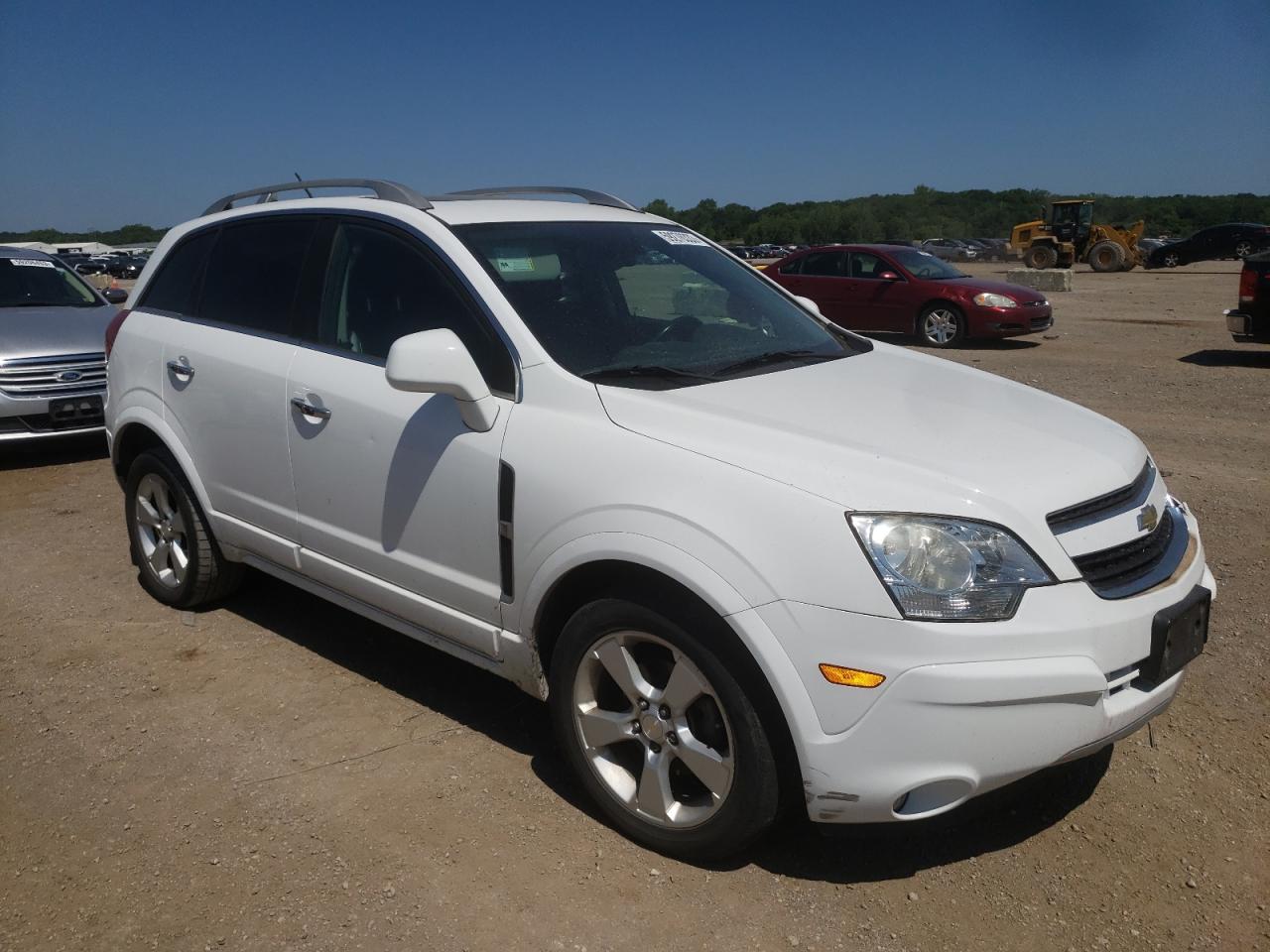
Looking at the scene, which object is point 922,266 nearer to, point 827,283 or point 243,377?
point 827,283

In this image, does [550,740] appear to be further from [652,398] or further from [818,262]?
[818,262]

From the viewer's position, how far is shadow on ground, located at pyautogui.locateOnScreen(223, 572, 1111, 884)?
285cm

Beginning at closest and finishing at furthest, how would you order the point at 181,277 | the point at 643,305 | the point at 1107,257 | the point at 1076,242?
the point at 643,305 → the point at 181,277 → the point at 1107,257 → the point at 1076,242

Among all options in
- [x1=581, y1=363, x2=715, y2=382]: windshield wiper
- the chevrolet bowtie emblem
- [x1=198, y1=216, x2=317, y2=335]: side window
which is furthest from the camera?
[x1=198, y1=216, x2=317, y2=335]: side window

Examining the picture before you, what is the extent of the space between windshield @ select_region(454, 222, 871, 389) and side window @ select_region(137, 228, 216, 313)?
5.51 feet

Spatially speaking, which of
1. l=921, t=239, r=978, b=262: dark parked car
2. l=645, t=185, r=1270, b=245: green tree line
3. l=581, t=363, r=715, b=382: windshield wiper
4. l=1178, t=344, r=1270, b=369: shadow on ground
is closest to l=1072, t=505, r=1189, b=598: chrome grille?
l=581, t=363, r=715, b=382: windshield wiper

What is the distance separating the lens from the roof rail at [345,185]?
3.70 m

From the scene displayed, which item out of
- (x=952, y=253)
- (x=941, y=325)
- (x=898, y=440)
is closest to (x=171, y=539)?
(x=898, y=440)

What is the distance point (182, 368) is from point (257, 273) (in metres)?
0.52

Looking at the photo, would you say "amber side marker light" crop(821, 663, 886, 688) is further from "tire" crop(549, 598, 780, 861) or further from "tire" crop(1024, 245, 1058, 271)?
"tire" crop(1024, 245, 1058, 271)

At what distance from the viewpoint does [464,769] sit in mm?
3379

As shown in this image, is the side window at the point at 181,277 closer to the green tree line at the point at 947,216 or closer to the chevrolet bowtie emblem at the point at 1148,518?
the chevrolet bowtie emblem at the point at 1148,518

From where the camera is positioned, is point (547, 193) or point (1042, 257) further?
point (1042, 257)

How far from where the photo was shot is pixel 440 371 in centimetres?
297
